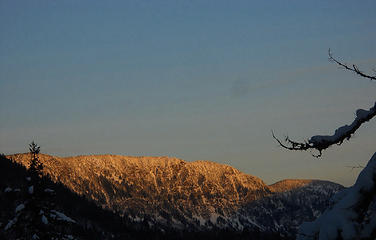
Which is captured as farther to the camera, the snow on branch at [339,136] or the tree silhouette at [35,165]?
the tree silhouette at [35,165]

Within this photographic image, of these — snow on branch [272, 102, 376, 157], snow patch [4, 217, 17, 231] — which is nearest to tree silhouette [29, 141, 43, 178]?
snow patch [4, 217, 17, 231]

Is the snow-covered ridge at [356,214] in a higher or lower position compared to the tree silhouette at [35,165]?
lower

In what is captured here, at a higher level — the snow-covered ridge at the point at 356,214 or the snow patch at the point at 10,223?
the snow patch at the point at 10,223

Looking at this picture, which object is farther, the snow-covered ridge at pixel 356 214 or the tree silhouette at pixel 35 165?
the tree silhouette at pixel 35 165

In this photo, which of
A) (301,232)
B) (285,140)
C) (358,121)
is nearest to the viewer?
(301,232)

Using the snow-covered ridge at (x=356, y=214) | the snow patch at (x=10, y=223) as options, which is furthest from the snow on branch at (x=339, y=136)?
the snow patch at (x=10, y=223)

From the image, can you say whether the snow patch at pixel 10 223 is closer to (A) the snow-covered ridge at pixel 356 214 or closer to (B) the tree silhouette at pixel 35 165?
(B) the tree silhouette at pixel 35 165

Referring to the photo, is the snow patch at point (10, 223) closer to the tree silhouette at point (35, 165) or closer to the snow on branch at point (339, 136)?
the tree silhouette at point (35, 165)

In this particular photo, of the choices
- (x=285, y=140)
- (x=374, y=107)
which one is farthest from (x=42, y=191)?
(x=374, y=107)

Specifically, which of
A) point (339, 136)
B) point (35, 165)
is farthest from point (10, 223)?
point (339, 136)

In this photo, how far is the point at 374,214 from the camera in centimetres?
676

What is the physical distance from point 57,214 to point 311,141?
16770mm

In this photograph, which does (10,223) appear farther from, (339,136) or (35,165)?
(339,136)

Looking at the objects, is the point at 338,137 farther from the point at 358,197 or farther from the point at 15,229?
the point at 15,229
